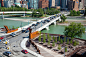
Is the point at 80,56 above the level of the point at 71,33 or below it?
below

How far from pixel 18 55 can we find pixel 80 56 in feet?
48.4

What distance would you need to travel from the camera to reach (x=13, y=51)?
35.8m

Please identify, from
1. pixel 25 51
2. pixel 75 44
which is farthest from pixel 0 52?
pixel 75 44

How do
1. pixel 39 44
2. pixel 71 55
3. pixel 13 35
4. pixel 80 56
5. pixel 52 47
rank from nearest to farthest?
pixel 80 56 < pixel 71 55 < pixel 52 47 < pixel 39 44 < pixel 13 35

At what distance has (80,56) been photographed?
31.6m

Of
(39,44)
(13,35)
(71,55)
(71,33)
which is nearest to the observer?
(71,55)

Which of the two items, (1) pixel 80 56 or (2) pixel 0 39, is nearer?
(1) pixel 80 56

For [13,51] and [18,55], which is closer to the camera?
[18,55]

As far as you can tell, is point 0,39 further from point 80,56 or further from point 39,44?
point 80,56

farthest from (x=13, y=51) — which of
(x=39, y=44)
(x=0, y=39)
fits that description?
(x=0, y=39)

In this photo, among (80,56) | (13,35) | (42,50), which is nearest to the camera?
(80,56)

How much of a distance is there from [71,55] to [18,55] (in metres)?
13.1

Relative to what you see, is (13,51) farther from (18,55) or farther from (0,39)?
(0,39)

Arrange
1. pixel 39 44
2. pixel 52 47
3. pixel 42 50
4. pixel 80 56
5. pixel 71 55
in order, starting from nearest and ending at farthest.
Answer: pixel 80 56, pixel 71 55, pixel 42 50, pixel 52 47, pixel 39 44
